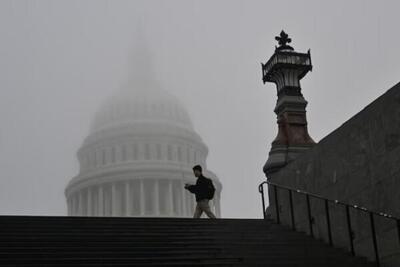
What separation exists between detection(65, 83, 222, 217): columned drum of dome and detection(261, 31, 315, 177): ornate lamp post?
50357 mm

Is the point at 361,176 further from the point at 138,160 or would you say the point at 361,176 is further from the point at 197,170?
the point at 138,160

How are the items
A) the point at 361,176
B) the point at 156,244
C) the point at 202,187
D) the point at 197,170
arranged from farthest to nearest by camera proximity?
the point at 202,187
the point at 197,170
the point at 361,176
the point at 156,244

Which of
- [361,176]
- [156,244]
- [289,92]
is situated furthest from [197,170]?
[289,92]

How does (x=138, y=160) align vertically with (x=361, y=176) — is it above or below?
above

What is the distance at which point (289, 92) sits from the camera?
24.9 meters

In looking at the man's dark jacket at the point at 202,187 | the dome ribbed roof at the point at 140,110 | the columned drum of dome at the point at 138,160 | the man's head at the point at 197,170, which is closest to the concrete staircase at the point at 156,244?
the man's head at the point at 197,170

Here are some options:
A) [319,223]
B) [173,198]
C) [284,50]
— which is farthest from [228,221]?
[173,198]

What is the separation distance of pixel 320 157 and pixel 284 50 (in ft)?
33.6

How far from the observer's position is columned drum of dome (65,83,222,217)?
77.0m

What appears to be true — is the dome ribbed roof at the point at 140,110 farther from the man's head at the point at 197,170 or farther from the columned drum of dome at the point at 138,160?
the man's head at the point at 197,170

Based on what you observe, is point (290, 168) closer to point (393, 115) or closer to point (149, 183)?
point (393, 115)

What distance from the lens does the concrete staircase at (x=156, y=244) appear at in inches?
455

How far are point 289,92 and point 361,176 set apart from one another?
1106 centimetres

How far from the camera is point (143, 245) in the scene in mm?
12672
